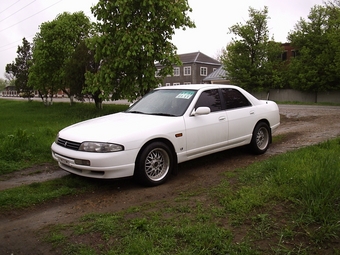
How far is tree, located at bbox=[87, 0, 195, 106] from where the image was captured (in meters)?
12.6

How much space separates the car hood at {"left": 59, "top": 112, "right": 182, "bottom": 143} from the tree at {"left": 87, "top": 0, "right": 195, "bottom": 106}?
25.0ft

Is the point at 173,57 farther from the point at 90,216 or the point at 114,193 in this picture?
the point at 90,216

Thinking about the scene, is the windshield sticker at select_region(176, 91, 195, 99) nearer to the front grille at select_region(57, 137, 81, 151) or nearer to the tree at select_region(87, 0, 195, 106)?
the front grille at select_region(57, 137, 81, 151)

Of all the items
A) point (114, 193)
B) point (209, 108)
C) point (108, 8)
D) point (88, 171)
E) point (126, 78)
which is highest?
point (108, 8)

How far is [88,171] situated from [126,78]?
32.2 feet

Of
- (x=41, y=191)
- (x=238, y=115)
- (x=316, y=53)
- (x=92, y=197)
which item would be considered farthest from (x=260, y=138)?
(x=316, y=53)

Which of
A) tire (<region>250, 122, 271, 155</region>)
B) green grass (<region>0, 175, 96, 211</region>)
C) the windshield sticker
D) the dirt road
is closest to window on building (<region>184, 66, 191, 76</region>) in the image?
the dirt road

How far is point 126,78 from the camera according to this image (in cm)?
1393

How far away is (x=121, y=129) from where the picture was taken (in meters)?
4.65

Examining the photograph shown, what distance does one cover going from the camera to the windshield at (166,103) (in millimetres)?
5422

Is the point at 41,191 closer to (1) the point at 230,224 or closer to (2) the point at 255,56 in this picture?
(1) the point at 230,224

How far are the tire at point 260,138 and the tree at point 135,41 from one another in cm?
679

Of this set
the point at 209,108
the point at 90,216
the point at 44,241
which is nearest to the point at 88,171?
the point at 90,216

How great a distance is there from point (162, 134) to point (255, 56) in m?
34.1
